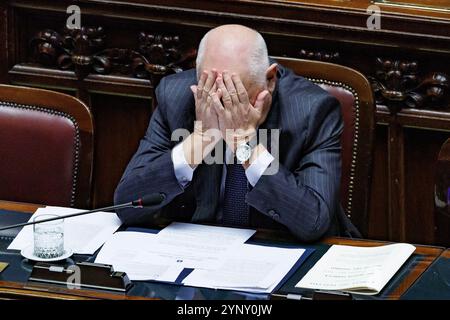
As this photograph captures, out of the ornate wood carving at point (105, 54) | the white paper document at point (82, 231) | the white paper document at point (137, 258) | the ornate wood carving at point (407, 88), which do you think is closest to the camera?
the white paper document at point (137, 258)

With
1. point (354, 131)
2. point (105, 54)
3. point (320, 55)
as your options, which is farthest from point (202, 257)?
point (105, 54)

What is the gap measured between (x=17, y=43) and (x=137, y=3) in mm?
510

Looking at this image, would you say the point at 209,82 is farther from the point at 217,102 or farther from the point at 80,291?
the point at 80,291

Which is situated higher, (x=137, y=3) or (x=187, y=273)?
(x=137, y=3)

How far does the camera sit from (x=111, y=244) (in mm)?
2496

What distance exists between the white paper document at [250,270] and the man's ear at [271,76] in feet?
1.43

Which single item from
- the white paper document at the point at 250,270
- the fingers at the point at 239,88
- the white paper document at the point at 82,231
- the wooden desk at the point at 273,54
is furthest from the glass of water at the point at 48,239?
the wooden desk at the point at 273,54

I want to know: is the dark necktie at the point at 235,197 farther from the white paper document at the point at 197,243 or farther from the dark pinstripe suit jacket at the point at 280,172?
the white paper document at the point at 197,243

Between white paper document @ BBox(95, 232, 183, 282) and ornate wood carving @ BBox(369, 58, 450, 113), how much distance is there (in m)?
1.30

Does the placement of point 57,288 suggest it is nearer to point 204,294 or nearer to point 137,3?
point 204,294

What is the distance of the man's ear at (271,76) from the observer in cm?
265

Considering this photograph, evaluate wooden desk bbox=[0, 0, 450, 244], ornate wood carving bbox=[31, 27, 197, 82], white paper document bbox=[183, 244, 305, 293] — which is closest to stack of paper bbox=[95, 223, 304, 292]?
white paper document bbox=[183, 244, 305, 293]
